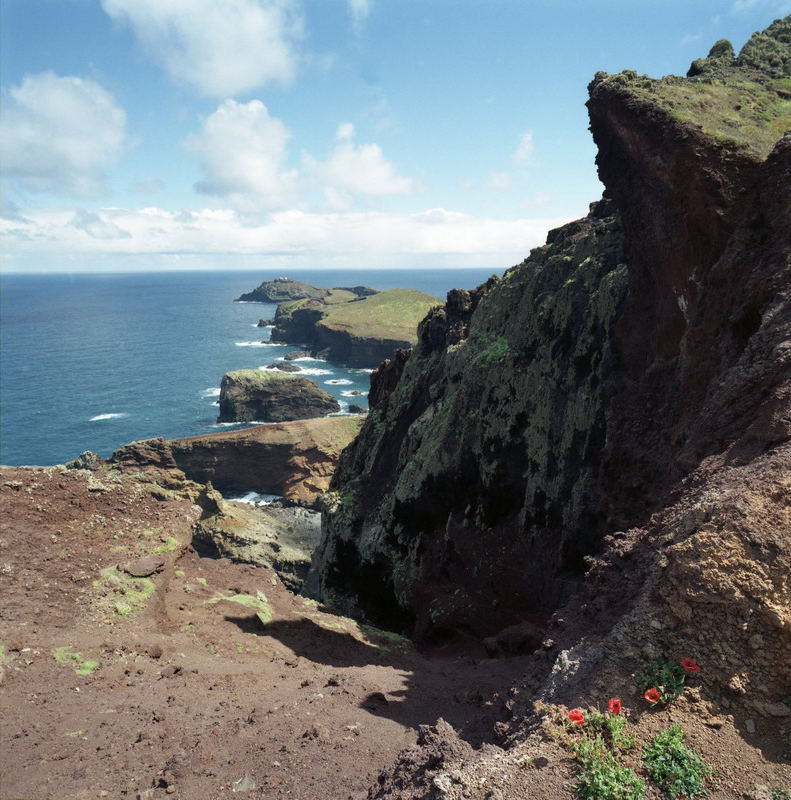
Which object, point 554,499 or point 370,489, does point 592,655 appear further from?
point 370,489

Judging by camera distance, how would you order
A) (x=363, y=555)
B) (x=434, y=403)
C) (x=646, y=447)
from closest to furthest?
(x=646, y=447)
(x=363, y=555)
(x=434, y=403)

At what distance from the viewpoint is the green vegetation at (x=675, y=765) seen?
6.27m

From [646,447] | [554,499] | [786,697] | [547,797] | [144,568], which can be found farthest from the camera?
[554,499]

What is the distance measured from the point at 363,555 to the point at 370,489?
443cm

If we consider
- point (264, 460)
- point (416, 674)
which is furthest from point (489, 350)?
point (264, 460)

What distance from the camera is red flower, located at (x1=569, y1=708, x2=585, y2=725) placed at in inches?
281

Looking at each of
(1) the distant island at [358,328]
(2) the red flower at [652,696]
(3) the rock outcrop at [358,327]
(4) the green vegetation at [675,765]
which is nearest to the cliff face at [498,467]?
(2) the red flower at [652,696]

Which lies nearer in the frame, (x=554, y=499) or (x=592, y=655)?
(x=592, y=655)

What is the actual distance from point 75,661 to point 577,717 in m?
13.1

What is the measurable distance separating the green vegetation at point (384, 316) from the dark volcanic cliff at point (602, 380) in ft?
366

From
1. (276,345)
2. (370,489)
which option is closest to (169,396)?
(276,345)

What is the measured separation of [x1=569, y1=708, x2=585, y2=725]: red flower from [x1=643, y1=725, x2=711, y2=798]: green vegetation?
31.6 inches

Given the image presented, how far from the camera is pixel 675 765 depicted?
646cm

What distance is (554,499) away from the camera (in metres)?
21.8
